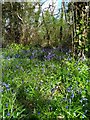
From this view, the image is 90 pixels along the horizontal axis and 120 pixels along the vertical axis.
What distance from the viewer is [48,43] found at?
31.6 feet

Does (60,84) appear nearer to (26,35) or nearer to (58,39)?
(58,39)

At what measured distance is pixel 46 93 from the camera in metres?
3.31

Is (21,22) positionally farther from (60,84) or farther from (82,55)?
(60,84)

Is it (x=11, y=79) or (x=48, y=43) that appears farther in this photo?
(x=48, y=43)

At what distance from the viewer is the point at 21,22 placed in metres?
10.5

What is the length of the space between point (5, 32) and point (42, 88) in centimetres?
762

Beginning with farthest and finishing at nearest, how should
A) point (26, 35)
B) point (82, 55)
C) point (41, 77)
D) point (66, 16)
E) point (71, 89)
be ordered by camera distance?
1. point (26, 35)
2. point (66, 16)
3. point (82, 55)
4. point (41, 77)
5. point (71, 89)

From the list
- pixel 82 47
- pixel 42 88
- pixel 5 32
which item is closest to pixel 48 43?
pixel 5 32

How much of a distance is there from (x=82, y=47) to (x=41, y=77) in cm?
187

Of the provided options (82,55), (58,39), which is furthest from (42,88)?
(58,39)

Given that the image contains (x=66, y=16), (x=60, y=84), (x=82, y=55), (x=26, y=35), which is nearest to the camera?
(x=60, y=84)

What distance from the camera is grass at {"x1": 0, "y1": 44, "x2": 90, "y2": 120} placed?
9.00 feet

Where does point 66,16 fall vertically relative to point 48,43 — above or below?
above

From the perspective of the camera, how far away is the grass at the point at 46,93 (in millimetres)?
2744
